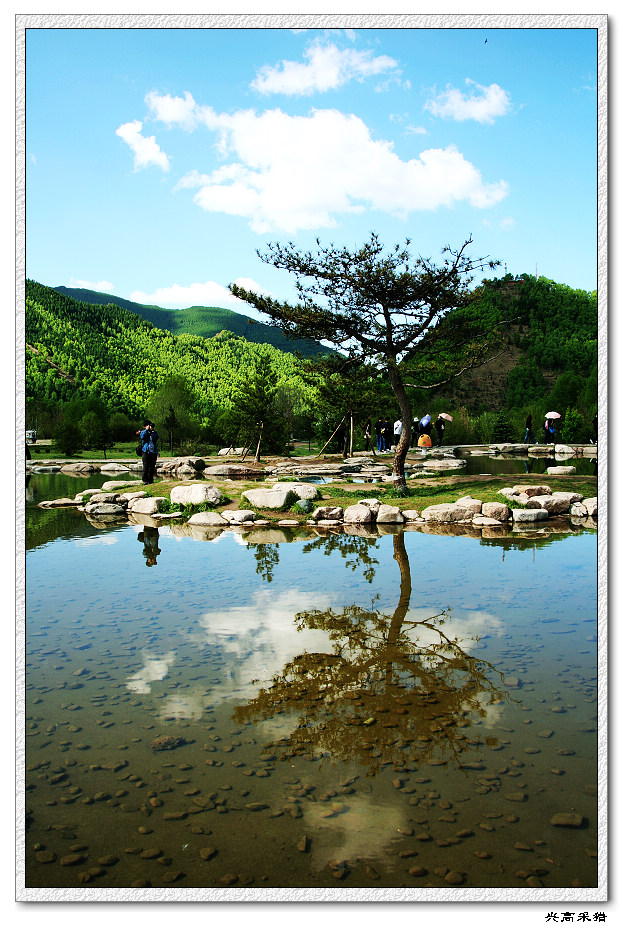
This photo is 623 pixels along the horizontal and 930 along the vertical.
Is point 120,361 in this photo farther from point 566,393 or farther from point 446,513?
point 446,513

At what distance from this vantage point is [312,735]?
12.7ft

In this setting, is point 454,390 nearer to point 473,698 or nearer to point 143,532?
point 143,532

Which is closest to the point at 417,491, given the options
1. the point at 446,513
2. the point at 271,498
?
the point at 446,513

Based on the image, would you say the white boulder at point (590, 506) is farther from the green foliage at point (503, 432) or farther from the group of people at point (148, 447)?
the green foliage at point (503, 432)

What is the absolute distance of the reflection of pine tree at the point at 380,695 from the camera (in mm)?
3764

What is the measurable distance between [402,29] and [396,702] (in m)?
4.54

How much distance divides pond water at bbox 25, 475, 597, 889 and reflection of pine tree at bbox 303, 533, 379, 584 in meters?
0.97

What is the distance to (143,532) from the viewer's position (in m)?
12.5

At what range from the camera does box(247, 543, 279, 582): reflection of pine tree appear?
8547 mm

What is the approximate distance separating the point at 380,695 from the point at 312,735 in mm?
790

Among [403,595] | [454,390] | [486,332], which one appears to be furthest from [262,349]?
[403,595]

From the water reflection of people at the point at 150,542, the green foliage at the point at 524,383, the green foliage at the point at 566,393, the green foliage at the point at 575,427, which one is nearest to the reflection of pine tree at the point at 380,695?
the water reflection of people at the point at 150,542

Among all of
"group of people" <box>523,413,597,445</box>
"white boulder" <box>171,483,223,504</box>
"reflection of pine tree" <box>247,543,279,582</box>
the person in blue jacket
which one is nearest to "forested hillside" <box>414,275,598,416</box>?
"group of people" <box>523,413,597,445</box>

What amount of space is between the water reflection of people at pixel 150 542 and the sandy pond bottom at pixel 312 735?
1.99 meters
